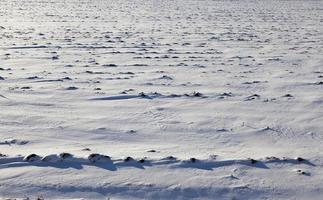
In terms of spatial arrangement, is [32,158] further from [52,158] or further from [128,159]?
[128,159]

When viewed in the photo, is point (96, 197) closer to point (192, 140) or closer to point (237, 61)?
point (192, 140)

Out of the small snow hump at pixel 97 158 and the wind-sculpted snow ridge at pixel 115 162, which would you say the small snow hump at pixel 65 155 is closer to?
the wind-sculpted snow ridge at pixel 115 162

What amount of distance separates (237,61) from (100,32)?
259 inches

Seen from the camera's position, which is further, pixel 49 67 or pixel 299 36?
pixel 299 36

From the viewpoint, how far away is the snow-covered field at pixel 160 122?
400 centimetres

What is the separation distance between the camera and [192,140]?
199 inches

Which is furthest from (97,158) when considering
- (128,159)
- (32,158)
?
(32,158)

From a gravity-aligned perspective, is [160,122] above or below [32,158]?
below

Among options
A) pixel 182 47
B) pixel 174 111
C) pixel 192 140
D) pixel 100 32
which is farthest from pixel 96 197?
pixel 100 32

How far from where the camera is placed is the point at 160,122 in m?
5.66

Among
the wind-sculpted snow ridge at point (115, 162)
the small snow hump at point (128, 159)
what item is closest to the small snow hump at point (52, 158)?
the wind-sculpted snow ridge at point (115, 162)

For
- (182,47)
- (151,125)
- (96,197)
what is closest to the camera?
(96,197)

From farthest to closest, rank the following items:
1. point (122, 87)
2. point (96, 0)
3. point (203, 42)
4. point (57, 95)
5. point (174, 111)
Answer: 1. point (96, 0)
2. point (203, 42)
3. point (122, 87)
4. point (57, 95)
5. point (174, 111)

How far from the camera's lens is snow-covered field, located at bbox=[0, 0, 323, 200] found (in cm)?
400
